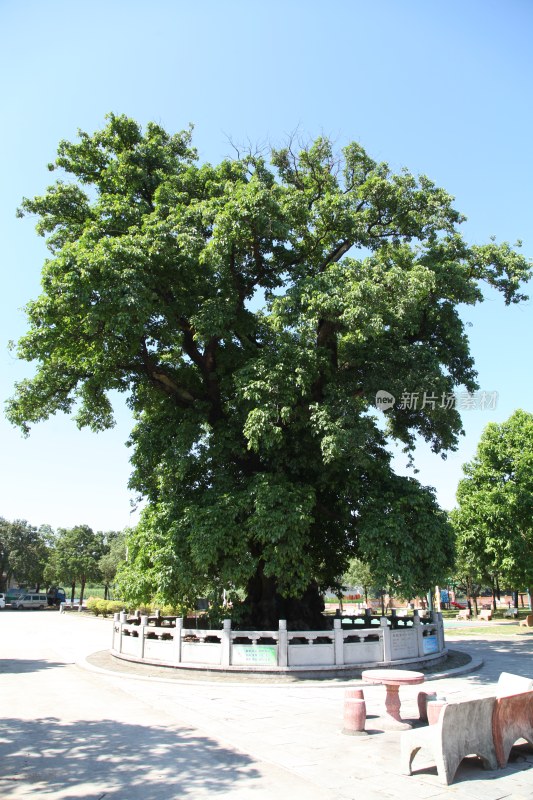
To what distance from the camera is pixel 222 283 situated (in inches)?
669

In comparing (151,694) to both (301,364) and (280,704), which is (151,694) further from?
(301,364)

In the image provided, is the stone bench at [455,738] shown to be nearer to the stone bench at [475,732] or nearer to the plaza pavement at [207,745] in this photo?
the stone bench at [475,732]

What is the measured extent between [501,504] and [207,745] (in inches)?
966

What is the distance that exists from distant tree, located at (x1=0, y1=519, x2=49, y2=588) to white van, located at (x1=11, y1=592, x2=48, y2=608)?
29.8 feet

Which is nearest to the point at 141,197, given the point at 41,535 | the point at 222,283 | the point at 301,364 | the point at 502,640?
the point at 222,283

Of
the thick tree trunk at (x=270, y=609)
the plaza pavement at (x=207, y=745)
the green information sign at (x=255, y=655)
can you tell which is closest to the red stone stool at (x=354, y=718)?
the plaza pavement at (x=207, y=745)

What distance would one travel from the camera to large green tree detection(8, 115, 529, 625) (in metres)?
14.9

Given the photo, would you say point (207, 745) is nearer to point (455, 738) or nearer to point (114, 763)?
point (114, 763)

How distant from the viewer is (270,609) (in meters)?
17.7

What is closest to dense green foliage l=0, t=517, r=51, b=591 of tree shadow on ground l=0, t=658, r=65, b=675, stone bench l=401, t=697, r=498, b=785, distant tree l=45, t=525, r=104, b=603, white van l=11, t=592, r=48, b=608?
distant tree l=45, t=525, r=104, b=603

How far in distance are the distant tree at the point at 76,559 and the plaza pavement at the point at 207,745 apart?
1846 inches

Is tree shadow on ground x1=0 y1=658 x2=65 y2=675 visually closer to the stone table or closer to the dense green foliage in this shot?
the stone table

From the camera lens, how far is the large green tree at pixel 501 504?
28234 mm

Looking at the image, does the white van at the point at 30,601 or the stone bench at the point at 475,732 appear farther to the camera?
the white van at the point at 30,601
